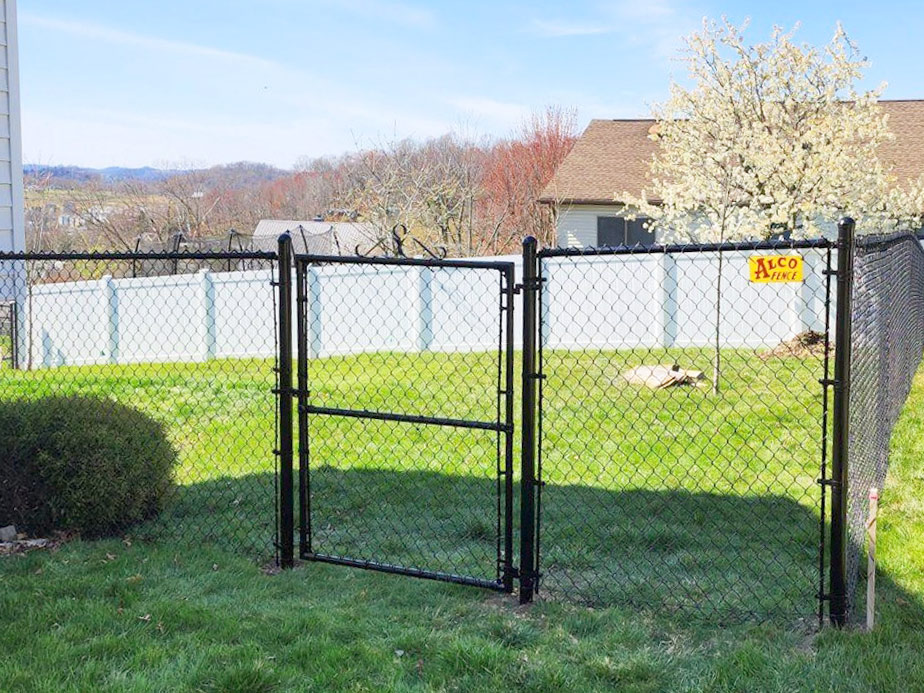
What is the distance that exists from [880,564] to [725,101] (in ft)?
42.3

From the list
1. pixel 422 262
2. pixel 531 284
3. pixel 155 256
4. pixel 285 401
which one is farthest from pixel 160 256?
pixel 531 284

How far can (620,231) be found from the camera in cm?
2180

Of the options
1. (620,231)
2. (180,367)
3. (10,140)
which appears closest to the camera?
(10,140)

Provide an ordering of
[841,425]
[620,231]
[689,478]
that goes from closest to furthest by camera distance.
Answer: [841,425]
[689,478]
[620,231]

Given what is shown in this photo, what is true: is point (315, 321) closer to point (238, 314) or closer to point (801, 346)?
point (238, 314)

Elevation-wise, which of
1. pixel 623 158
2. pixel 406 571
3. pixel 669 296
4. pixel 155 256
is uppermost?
pixel 623 158

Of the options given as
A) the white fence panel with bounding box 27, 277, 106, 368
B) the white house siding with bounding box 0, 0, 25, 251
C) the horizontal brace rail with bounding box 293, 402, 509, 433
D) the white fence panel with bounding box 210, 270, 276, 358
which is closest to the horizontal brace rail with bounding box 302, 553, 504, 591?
→ the horizontal brace rail with bounding box 293, 402, 509, 433

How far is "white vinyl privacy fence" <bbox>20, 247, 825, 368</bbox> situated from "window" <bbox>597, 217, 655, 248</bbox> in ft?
22.9

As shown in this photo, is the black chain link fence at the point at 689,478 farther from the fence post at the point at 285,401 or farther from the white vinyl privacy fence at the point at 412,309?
the fence post at the point at 285,401

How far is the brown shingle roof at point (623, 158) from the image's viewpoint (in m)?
21.0

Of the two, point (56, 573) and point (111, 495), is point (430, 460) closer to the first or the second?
point (111, 495)

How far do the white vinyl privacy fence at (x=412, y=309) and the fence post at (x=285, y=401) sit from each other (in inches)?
312

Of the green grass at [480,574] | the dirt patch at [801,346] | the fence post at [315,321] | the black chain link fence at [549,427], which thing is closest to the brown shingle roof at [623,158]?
the black chain link fence at [549,427]

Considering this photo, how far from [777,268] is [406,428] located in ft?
15.8
